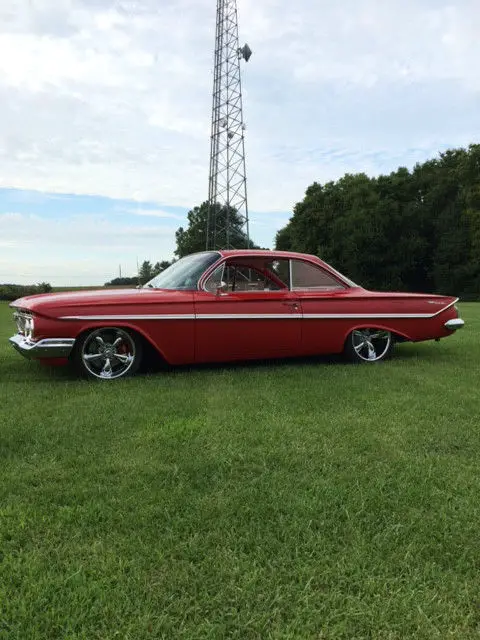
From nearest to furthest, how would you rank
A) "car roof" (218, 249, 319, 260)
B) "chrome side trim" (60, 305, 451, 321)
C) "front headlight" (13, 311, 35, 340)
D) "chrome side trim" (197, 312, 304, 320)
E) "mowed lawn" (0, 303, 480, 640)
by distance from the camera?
"mowed lawn" (0, 303, 480, 640)
"front headlight" (13, 311, 35, 340)
"chrome side trim" (60, 305, 451, 321)
"chrome side trim" (197, 312, 304, 320)
"car roof" (218, 249, 319, 260)

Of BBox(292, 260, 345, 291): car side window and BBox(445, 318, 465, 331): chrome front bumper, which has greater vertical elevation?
BBox(292, 260, 345, 291): car side window

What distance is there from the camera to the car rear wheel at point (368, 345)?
6.85m

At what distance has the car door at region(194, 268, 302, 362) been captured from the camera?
20.0 ft

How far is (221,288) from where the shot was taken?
626cm

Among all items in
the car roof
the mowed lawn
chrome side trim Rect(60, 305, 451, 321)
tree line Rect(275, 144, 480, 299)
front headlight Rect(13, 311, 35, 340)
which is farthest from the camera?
tree line Rect(275, 144, 480, 299)

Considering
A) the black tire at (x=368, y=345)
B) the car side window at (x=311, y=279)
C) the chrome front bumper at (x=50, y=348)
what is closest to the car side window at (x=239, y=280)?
the car side window at (x=311, y=279)

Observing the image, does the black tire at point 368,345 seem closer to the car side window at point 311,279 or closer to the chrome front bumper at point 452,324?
the car side window at point 311,279

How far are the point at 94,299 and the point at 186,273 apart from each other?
121 centimetres

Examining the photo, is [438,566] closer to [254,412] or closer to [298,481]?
[298,481]

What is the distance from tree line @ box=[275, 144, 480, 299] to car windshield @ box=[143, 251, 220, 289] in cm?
4296

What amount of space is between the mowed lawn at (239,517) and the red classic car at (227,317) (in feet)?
3.25

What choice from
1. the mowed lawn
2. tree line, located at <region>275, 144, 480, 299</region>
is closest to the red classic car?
the mowed lawn

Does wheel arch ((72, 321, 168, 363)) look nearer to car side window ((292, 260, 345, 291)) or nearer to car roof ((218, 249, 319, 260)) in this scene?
car roof ((218, 249, 319, 260))

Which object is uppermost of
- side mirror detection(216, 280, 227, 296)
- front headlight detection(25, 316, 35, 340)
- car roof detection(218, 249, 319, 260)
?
car roof detection(218, 249, 319, 260)
